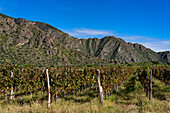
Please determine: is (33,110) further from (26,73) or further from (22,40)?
(22,40)

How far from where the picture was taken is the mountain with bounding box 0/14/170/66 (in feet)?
174

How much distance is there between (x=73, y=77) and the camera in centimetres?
1065

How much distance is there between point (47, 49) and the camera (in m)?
70.5

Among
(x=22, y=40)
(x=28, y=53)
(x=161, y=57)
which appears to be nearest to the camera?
(x=28, y=53)

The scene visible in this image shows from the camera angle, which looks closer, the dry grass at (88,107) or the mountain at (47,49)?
the dry grass at (88,107)

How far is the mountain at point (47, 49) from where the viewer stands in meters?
53.2

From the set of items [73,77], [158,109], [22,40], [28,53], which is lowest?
[158,109]

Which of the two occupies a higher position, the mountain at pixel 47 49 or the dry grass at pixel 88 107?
the mountain at pixel 47 49

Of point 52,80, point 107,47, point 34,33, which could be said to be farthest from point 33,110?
point 107,47

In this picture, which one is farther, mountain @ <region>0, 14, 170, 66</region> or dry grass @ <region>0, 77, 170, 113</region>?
mountain @ <region>0, 14, 170, 66</region>

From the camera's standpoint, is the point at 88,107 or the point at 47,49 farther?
the point at 47,49

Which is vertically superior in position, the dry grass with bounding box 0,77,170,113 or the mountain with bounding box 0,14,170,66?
the mountain with bounding box 0,14,170,66

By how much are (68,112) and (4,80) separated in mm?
5972

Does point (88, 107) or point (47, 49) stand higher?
point (47, 49)
